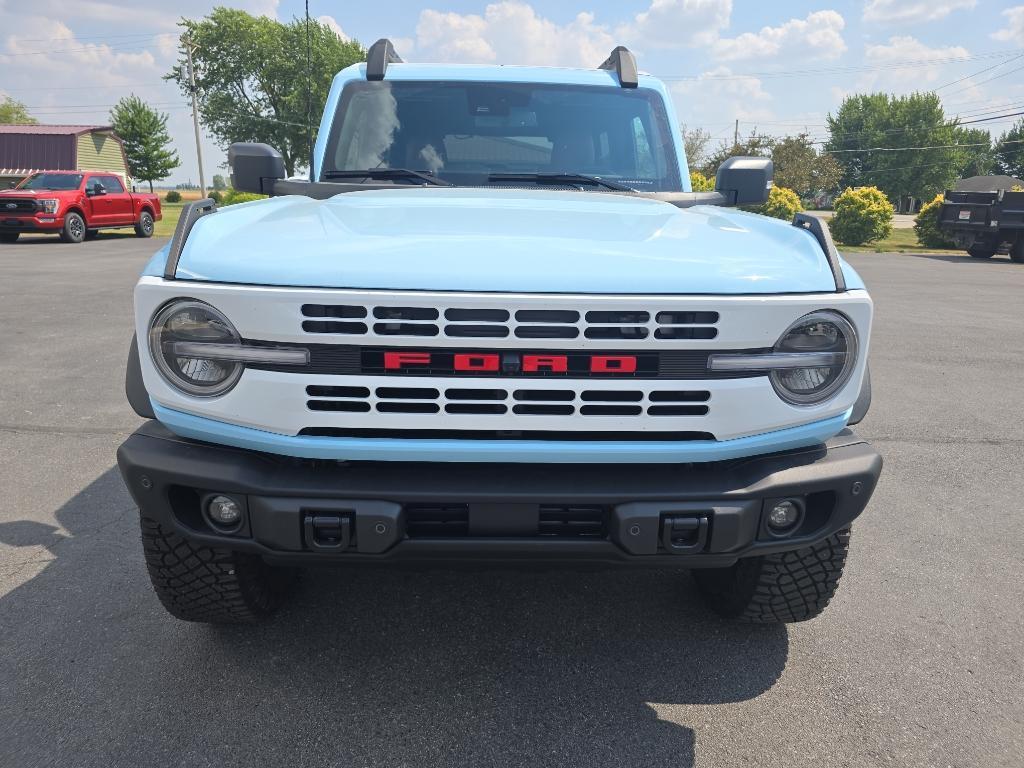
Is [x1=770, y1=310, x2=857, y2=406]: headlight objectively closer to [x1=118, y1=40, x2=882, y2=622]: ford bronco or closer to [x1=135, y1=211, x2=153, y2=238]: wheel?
[x1=118, y1=40, x2=882, y2=622]: ford bronco

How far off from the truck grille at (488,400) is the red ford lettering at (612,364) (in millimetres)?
49

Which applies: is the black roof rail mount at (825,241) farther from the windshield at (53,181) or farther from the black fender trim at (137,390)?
the windshield at (53,181)

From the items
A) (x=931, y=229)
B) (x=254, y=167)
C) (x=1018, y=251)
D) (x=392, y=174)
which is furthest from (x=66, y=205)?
(x=931, y=229)

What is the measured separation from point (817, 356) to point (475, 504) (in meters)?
0.98

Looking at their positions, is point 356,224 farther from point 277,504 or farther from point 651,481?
point 651,481

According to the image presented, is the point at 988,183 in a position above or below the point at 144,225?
above

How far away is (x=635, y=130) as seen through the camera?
3.65 m

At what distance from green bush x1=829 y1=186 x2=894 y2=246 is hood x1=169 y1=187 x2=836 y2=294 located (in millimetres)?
24206

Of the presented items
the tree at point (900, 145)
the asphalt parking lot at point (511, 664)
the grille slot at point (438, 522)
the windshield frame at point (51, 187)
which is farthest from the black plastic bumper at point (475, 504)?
the tree at point (900, 145)

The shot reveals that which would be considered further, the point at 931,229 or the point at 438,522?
the point at 931,229

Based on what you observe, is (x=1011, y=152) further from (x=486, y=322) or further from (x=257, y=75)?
(x=486, y=322)

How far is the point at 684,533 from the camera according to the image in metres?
1.97

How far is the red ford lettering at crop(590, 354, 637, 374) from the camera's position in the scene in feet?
6.35

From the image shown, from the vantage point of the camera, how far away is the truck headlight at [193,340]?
196 cm
